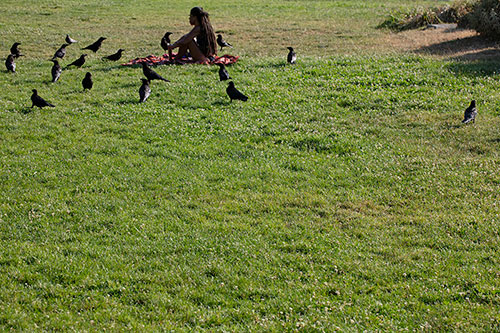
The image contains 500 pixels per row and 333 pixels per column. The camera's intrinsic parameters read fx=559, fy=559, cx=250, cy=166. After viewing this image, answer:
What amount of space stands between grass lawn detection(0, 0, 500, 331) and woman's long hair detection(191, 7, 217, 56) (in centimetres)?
97

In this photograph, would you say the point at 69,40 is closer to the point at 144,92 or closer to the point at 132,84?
the point at 132,84

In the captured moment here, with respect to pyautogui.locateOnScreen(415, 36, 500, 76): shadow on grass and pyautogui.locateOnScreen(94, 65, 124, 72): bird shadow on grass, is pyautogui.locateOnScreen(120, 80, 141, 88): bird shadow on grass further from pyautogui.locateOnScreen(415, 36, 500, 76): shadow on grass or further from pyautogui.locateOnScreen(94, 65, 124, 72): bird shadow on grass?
pyautogui.locateOnScreen(415, 36, 500, 76): shadow on grass

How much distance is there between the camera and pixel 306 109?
13.5 metres

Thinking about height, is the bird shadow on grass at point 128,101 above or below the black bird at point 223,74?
below

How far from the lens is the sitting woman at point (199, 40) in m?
17.6

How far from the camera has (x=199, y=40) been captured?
1806cm

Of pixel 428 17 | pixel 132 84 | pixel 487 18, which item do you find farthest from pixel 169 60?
pixel 428 17

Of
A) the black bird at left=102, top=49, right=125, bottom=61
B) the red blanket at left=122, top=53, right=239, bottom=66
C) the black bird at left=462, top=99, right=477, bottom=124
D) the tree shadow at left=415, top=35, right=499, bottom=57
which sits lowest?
the black bird at left=462, top=99, right=477, bottom=124

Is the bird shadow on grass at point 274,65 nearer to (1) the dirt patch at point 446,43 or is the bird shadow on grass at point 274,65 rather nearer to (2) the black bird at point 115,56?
(2) the black bird at point 115,56

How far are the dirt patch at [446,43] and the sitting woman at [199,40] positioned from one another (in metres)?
7.14

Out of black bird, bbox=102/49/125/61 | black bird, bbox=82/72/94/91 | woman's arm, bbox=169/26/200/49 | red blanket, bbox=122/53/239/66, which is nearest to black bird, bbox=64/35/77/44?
black bird, bbox=102/49/125/61

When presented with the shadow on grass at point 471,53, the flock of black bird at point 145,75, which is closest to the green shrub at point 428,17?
the shadow on grass at point 471,53

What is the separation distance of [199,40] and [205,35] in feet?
1.28

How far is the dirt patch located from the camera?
18603mm
